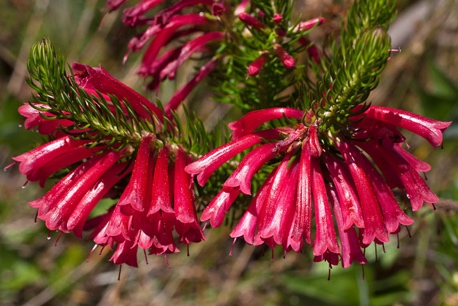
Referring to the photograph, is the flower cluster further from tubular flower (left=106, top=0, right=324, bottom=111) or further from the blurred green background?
the blurred green background

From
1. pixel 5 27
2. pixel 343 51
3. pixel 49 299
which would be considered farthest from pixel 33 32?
pixel 343 51

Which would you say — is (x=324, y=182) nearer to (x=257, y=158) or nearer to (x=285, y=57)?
(x=257, y=158)

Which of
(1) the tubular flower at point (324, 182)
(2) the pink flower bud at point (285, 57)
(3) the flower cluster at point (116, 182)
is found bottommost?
(3) the flower cluster at point (116, 182)

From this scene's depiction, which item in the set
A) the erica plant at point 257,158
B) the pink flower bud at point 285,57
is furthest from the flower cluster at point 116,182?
the pink flower bud at point 285,57

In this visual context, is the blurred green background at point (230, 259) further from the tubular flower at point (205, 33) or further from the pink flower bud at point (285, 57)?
the pink flower bud at point (285, 57)

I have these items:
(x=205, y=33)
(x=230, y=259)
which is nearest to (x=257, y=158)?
(x=205, y=33)

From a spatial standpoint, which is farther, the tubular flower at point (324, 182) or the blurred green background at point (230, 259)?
the blurred green background at point (230, 259)


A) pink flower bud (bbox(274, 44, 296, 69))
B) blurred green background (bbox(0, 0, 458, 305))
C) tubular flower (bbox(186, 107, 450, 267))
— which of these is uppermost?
pink flower bud (bbox(274, 44, 296, 69))

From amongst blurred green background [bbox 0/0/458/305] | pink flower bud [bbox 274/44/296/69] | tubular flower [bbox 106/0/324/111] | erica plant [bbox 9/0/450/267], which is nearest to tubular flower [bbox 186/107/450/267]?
erica plant [bbox 9/0/450/267]
